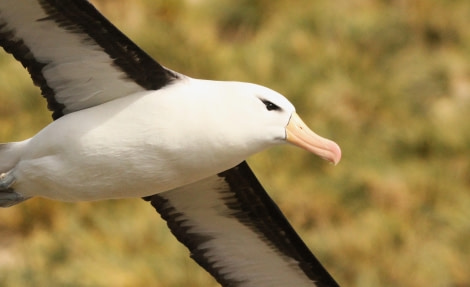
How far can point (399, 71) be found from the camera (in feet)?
35.8

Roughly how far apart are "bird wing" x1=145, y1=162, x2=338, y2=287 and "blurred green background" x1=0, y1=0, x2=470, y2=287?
6.58 feet

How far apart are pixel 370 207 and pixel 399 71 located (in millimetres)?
2192

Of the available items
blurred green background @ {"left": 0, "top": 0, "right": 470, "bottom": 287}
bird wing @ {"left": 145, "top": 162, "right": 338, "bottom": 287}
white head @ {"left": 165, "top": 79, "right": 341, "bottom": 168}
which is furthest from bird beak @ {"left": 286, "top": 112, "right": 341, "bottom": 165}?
blurred green background @ {"left": 0, "top": 0, "right": 470, "bottom": 287}

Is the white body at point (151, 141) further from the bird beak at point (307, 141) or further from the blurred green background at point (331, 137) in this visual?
the blurred green background at point (331, 137)

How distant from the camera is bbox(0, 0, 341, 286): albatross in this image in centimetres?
483

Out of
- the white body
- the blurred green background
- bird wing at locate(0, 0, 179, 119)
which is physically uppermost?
bird wing at locate(0, 0, 179, 119)

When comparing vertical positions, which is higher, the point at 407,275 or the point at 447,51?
the point at 447,51

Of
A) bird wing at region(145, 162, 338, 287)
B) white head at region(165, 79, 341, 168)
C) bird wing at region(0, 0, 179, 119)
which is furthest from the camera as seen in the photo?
bird wing at region(145, 162, 338, 287)

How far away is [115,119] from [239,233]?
51.7 inches

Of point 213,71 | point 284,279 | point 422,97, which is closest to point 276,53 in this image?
point 213,71

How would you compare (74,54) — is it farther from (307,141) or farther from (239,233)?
(239,233)

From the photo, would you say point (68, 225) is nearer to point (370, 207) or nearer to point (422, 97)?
point (370, 207)

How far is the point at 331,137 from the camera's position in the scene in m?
9.80

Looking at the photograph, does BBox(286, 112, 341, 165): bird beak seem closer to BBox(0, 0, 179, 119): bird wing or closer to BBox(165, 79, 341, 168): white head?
BBox(165, 79, 341, 168): white head
